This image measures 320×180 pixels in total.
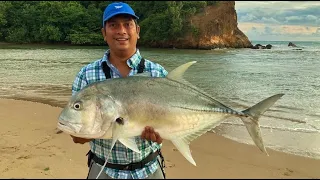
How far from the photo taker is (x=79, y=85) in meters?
2.71

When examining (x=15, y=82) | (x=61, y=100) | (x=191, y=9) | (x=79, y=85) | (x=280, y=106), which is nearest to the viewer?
(x=79, y=85)

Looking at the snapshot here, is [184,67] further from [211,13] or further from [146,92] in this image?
[211,13]

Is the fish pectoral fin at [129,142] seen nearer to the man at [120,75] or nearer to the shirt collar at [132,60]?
the man at [120,75]

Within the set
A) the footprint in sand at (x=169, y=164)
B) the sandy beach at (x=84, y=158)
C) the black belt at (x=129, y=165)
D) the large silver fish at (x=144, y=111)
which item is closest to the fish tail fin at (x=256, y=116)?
the large silver fish at (x=144, y=111)

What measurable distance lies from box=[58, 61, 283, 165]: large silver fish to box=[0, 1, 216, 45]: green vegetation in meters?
60.2

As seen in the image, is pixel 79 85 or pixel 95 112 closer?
pixel 95 112

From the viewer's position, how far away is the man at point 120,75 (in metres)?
2.60

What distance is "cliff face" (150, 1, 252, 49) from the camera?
62219 mm

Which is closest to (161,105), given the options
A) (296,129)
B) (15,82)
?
(296,129)

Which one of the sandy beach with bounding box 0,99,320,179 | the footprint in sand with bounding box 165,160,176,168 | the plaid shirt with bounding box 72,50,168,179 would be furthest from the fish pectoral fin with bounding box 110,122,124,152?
the footprint in sand with bounding box 165,160,176,168

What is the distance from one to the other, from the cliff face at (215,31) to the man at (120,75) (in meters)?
58.9

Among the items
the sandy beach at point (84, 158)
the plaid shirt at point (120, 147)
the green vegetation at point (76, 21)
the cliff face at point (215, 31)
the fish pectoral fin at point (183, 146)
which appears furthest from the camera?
the green vegetation at point (76, 21)

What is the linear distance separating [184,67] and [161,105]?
369mm

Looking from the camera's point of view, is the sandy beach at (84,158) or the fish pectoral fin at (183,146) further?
the sandy beach at (84,158)
